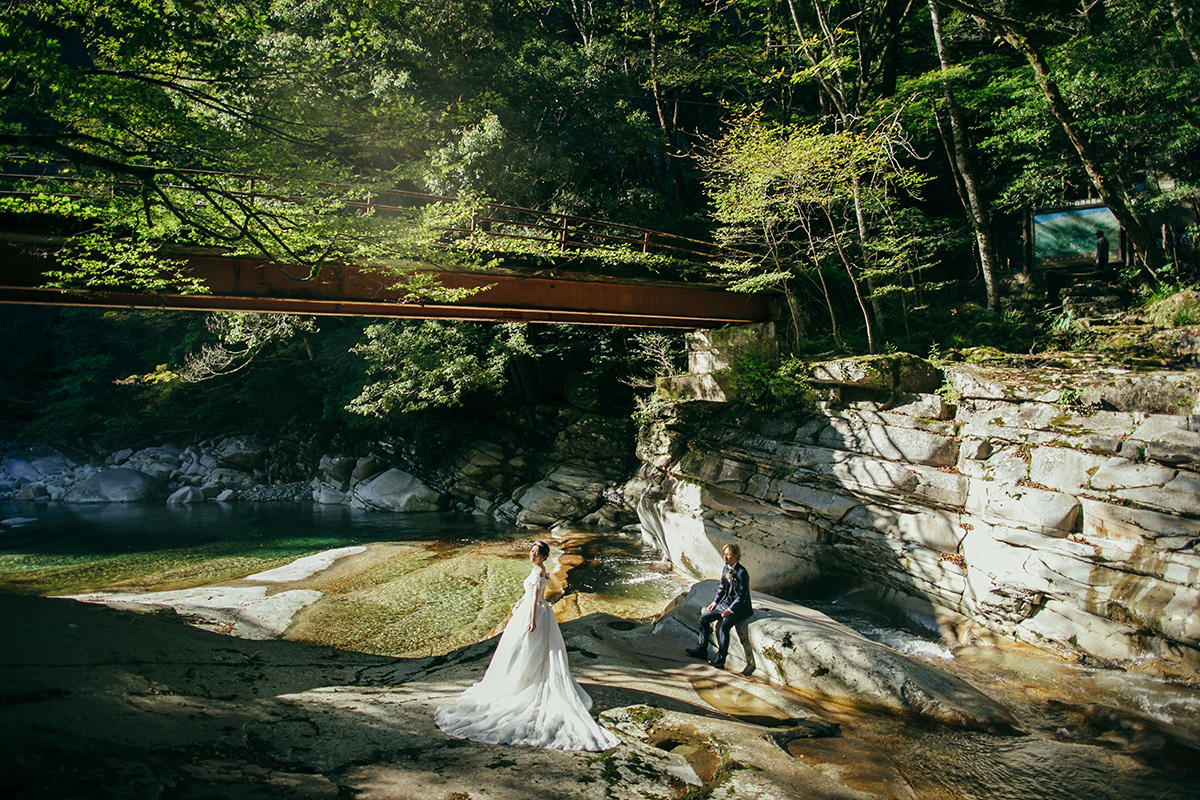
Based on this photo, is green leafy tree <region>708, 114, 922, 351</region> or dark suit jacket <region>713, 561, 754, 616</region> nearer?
dark suit jacket <region>713, 561, 754, 616</region>

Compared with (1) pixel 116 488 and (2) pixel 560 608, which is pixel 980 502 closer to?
(2) pixel 560 608

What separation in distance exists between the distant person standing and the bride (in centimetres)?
1666

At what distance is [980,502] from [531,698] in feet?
25.4

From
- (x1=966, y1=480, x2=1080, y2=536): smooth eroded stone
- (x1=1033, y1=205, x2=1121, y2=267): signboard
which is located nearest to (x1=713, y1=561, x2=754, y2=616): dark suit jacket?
(x1=966, y1=480, x2=1080, y2=536): smooth eroded stone

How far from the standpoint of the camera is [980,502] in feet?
29.2

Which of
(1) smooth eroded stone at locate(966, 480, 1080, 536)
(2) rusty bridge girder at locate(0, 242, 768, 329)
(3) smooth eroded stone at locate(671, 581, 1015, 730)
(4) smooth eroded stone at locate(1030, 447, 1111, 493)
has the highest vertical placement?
(2) rusty bridge girder at locate(0, 242, 768, 329)

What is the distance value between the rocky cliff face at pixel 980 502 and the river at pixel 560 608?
0.65 meters

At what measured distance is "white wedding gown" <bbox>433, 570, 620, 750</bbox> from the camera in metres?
4.68

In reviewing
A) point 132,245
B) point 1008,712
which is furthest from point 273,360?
point 1008,712

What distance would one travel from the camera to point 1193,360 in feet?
30.2

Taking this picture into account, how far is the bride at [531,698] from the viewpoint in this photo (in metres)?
4.68

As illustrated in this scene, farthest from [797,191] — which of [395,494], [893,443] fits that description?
[395,494]

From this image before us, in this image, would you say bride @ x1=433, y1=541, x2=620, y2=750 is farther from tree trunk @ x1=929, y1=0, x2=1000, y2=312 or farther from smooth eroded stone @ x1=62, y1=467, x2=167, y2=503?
smooth eroded stone @ x1=62, y1=467, x2=167, y2=503

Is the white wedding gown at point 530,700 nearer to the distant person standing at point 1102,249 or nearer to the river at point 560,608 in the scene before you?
the river at point 560,608
